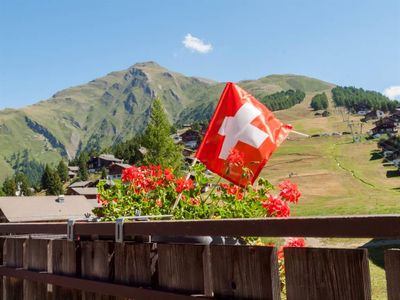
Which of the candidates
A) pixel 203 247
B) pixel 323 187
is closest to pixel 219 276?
pixel 203 247

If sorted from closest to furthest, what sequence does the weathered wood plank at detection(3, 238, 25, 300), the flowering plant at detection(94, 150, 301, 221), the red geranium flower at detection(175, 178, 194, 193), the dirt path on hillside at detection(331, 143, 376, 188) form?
the weathered wood plank at detection(3, 238, 25, 300), the flowering plant at detection(94, 150, 301, 221), the red geranium flower at detection(175, 178, 194, 193), the dirt path on hillside at detection(331, 143, 376, 188)

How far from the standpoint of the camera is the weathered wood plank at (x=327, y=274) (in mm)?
1676

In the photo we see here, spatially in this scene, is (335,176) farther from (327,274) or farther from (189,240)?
(327,274)

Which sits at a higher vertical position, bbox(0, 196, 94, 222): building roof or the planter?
the planter

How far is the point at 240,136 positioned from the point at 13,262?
6.61 ft

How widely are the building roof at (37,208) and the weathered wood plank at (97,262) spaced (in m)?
41.9

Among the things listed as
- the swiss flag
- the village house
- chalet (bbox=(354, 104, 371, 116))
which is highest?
chalet (bbox=(354, 104, 371, 116))

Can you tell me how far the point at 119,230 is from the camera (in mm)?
2611

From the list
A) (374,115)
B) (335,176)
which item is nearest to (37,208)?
(335,176)

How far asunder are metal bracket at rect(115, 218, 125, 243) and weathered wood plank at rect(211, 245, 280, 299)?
617 millimetres

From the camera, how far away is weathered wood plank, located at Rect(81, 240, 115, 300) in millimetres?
2709

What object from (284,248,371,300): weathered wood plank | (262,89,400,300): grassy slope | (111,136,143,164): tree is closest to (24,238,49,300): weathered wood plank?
(284,248,371,300): weathered wood plank

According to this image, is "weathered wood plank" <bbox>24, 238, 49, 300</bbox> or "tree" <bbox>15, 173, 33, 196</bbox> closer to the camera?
"weathered wood plank" <bbox>24, 238, 49, 300</bbox>

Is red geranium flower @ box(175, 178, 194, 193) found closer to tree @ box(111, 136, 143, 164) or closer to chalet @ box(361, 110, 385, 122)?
tree @ box(111, 136, 143, 164)
